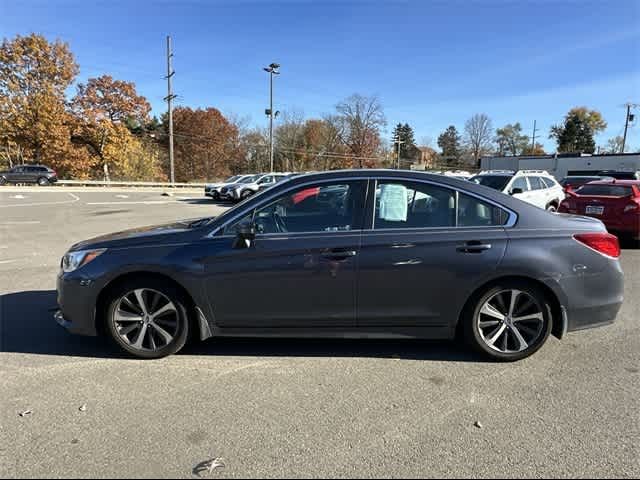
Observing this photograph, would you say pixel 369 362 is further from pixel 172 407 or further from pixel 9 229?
pixel 9 229

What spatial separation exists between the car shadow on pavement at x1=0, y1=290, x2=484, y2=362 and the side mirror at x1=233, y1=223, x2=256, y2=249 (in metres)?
1.04

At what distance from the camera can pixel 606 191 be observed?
380 inches

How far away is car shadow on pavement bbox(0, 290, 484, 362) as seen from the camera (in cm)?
366

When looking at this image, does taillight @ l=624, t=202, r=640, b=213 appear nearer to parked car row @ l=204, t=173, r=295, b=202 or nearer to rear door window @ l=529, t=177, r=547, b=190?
rear door window @ l=529, t=177, r=547, b=190

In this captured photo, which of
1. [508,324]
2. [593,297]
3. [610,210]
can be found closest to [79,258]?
[508,324]

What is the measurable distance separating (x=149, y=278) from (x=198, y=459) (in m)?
1.63

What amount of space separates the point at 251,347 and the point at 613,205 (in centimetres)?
925

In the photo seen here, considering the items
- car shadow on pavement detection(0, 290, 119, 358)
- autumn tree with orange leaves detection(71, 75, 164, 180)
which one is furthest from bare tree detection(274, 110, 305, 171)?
car shadow on pavement detection(0, 290, 119, 358)

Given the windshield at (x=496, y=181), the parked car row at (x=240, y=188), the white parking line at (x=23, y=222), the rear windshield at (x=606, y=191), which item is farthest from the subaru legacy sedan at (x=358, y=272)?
the parked car row at (x=240, y=188)

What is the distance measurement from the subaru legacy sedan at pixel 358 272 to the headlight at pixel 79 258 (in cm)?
1

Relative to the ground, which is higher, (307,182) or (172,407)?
(307,182)

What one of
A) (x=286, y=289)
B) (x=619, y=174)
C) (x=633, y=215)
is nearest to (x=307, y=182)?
(x=286, y=289)

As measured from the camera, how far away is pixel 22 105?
3753 cm

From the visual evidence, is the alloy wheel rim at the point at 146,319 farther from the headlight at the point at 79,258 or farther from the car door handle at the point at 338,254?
the car door handle at the point at 338,254
